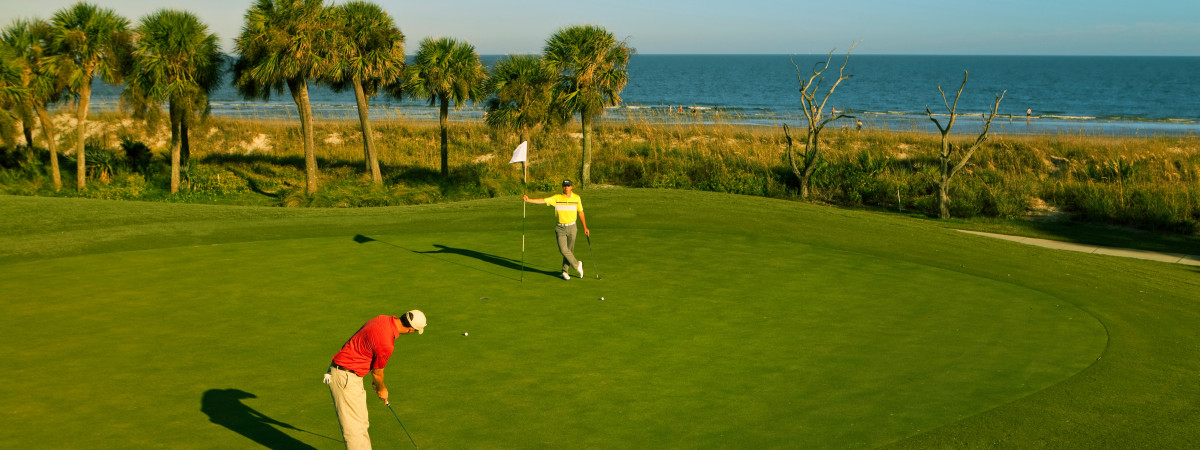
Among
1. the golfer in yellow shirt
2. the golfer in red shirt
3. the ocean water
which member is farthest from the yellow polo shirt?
the ocean water

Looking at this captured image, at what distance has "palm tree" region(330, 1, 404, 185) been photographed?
33594 millimetres

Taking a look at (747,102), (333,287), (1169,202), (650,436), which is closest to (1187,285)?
(1169,202)

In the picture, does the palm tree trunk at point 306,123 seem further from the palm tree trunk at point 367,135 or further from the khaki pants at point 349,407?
the khaki pants at point 349,407

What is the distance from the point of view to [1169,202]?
2842 centimetres

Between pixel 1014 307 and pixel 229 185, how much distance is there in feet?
101

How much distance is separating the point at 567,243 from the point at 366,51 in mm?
21451

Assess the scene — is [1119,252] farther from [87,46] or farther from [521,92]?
[87,46]

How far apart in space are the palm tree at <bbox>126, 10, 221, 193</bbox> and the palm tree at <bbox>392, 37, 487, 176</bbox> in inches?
304

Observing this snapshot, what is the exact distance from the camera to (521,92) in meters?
35.1

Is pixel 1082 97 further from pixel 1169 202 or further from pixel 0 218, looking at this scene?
pixel 0 218

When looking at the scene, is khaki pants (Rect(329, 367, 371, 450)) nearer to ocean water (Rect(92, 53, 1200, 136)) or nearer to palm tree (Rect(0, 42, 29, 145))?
palm tree (Rect(0, 42, 29, 145))

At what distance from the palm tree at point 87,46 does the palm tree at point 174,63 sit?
962 millimetres

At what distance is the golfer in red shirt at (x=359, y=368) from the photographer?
8.59 meters

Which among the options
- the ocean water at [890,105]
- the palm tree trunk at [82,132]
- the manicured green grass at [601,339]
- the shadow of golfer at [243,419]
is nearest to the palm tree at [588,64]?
the manicured green grass at [601,339]
